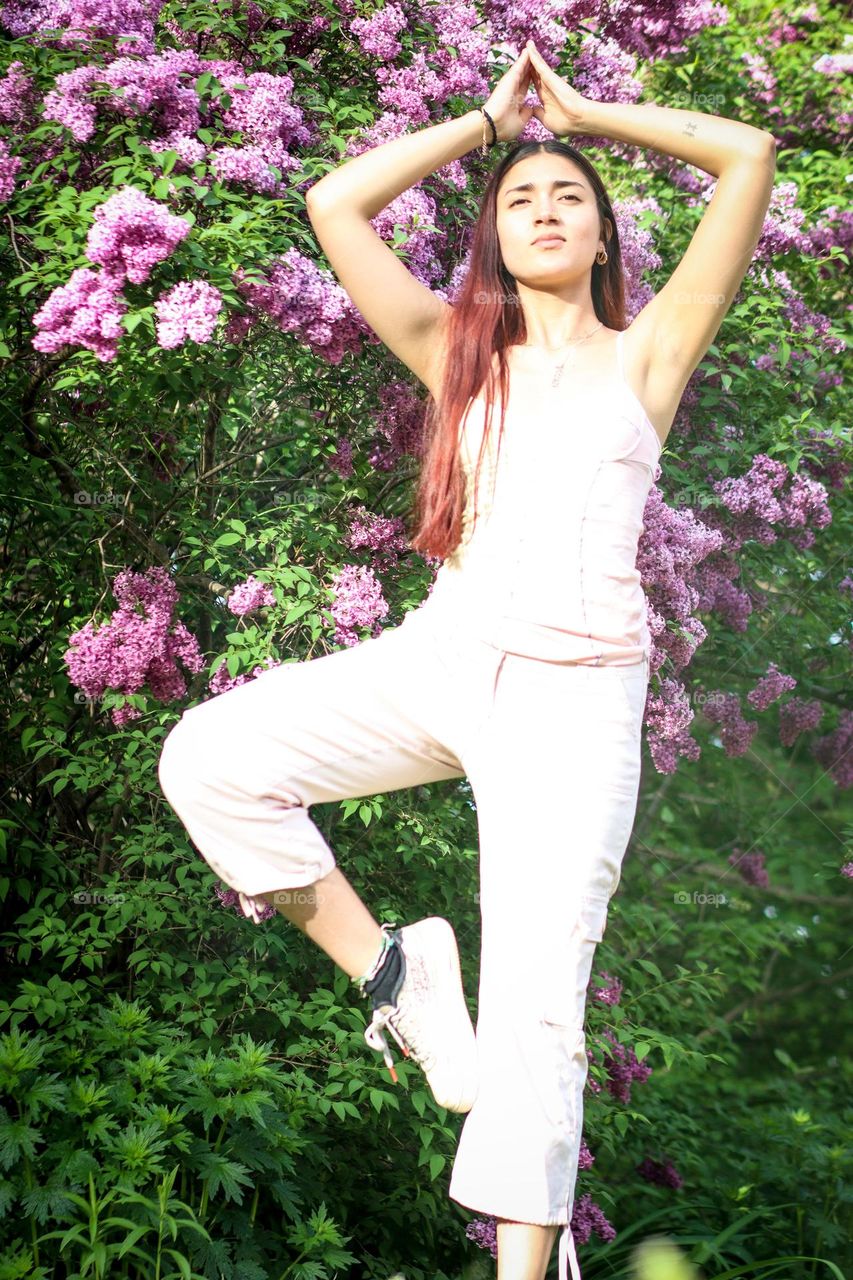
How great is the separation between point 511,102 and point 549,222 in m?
0.22

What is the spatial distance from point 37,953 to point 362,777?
69.1 inches

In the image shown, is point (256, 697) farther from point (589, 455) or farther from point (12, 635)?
point (12, 635)

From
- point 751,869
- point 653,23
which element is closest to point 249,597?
point 653,23

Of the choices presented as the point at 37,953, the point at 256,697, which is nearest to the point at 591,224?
the point at 256,697

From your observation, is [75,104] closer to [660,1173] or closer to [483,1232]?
[483,1232]

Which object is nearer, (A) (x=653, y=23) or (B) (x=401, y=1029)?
(B) (x=401, y=1029)

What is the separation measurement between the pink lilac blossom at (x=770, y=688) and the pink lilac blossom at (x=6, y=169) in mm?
2465

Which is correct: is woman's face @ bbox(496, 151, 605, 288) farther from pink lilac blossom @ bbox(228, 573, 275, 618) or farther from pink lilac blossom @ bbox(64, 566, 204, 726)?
pink lilac blossom @ bbox(64, 566, 204, 726)

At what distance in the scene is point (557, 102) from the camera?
2434 mm

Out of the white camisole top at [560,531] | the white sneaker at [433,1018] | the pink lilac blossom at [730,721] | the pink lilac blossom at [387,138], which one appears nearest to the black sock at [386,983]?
the white sneaker at [433,1018]

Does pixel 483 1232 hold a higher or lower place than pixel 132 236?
lower

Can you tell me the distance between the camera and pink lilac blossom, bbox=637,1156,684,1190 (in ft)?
14.1

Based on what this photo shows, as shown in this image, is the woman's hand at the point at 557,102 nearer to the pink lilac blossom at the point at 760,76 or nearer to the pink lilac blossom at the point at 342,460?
the pink lilac blossom at the point at 342,460

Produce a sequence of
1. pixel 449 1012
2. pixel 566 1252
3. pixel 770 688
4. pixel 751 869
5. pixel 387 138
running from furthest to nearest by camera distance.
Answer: pixel 751 869
pixel 770 688
pixel 387 138
pixel 449 1012
pixel 566 1252
